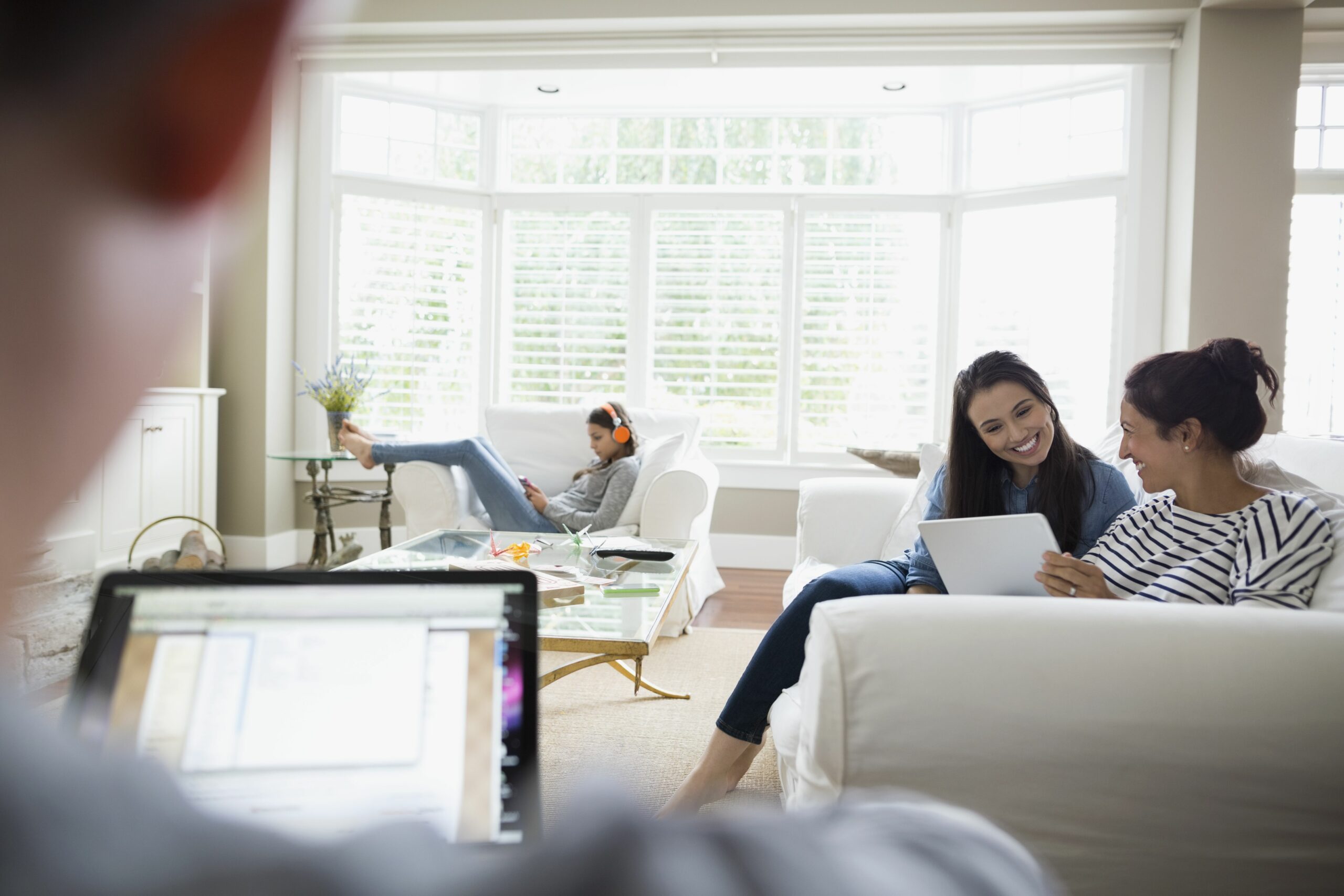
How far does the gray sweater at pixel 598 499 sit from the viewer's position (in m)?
3.31

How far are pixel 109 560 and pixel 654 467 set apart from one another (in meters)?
2.16

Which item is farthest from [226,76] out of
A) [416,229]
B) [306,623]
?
[416,229]

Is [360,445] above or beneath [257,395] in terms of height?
beneath

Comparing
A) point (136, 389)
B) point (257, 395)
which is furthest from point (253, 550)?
point (136, 389)

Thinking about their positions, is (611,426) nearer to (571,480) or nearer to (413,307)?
(571,480)

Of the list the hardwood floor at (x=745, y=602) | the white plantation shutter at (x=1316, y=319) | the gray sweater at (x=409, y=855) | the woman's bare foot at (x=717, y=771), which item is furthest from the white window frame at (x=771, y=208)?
the gray sweater at (x=409, y=855)

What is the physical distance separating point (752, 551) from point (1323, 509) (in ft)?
11.2

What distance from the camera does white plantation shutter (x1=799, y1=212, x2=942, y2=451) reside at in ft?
15.1

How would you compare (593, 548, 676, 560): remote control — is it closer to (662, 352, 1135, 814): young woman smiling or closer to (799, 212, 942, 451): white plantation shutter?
(662, 352, 1135, 814): young woman smiling

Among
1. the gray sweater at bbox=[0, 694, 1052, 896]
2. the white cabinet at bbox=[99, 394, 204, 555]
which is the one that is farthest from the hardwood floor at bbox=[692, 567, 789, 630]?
the gray sweater at bbox=[0, 694, 1052, 896]

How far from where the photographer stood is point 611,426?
11.5 ft

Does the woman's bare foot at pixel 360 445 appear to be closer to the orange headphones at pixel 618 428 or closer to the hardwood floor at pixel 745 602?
the orange headphones at pixel 618 428

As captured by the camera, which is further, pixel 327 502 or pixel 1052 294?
pixel 1052 294

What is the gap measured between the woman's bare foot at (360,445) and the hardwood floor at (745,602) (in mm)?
1469
